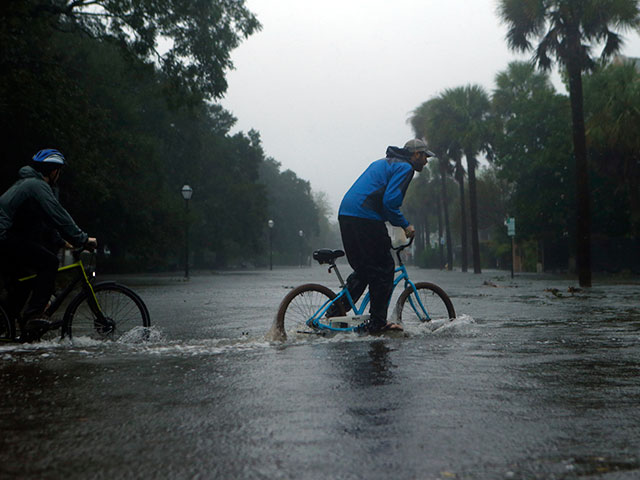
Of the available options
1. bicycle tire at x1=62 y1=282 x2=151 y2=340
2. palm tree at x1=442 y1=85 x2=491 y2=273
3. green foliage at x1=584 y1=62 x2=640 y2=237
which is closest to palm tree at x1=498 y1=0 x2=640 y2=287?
green foliage at x1=584 y1=62 x2=640 y2=237

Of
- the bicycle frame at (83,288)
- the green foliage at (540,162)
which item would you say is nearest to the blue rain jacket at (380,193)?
the bicycle frame at (83,288)

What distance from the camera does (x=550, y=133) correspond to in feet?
136

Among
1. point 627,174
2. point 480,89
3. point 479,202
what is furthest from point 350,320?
point 479,202

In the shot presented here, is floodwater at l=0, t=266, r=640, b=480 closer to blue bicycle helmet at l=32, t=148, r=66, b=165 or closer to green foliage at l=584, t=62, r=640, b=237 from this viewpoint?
blue bicycle helmet at l=32, t=148, r=66, b=165

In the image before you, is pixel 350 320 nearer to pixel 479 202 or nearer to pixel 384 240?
pixel 384 240

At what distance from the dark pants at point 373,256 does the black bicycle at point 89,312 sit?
2089 millimetres

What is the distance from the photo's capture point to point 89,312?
23.0 feet

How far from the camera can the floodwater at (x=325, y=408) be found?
3.09 meters

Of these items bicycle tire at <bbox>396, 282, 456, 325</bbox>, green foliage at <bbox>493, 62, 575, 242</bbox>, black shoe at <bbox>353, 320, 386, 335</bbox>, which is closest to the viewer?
black shoe at <bbox>353, 320, 386, 335</bbox>

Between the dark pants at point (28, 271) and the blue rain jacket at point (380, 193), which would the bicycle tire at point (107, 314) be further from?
the blue rain jacket at point (380, 193)

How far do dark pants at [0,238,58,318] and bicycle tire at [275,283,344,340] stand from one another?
210cm

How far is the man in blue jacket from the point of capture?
7.21 meters

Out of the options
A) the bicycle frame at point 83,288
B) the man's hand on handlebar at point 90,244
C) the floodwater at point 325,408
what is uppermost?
the man's hand on handlebar at point 90,244

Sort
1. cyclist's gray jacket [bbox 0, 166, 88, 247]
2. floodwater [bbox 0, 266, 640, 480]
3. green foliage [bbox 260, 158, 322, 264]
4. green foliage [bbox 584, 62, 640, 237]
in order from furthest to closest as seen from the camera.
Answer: green foliage [bbox 260, 158, 322, 264] < green foliage [bbox 584, 62, 640, 237] < cyclist's gray jacket [bbox 0, 166, 88, 247] < floodwater [bbox 0, 266, 640, 480]
